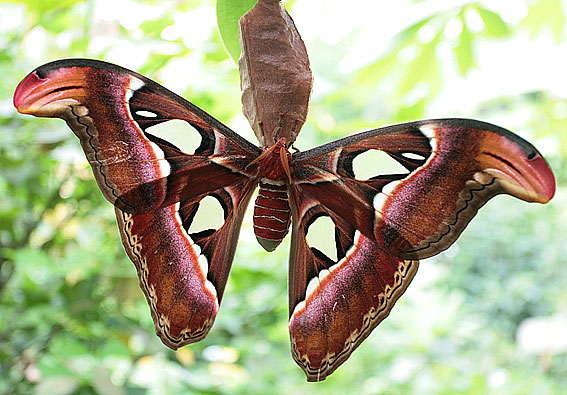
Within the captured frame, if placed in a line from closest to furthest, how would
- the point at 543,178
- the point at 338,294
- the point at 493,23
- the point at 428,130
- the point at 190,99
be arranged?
the point at 543,178 < the point at 428,130 < the point at 338,294 < the point at 190,99 < the point at 493,23

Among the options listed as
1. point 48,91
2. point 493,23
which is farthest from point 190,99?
point 493,23

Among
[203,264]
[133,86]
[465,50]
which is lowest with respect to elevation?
[465,50]

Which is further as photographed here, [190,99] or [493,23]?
[493,23]

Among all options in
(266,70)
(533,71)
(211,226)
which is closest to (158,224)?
(211,226)

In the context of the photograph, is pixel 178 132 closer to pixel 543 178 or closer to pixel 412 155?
pixel 412 155

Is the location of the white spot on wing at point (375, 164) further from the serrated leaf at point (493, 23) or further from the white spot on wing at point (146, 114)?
the serrated leaf at point (493, 23)

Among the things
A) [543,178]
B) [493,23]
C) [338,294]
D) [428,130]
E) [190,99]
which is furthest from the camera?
[493,23]

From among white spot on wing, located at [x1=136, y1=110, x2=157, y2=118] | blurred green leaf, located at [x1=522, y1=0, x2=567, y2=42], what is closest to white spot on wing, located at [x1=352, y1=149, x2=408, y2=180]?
white spot on wing, located at [x1=136, y1=110, x2=157, y2=118]
